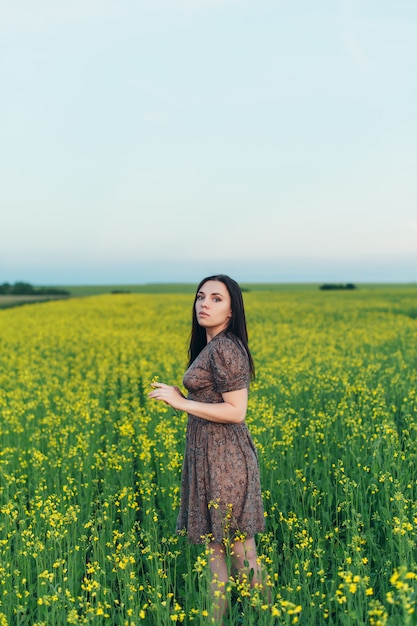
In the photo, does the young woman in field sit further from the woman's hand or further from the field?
the field

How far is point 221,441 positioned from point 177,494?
2366 millimetres

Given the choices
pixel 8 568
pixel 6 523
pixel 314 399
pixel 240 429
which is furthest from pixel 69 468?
pixel 314 399

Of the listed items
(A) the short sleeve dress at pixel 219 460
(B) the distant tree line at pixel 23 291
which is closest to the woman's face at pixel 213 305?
(A) the short sleeve dress at pixel 219 460

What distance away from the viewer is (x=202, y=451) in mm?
4172

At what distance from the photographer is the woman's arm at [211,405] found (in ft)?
13.0

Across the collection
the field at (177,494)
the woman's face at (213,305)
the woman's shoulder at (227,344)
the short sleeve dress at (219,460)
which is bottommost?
the field at (177,494)

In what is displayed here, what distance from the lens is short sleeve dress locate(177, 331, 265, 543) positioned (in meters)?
4.11

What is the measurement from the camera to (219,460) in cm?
413

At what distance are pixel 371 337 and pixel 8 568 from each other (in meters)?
15.5

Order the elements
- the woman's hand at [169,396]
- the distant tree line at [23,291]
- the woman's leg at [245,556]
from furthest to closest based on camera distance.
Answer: the distant tree line at [23,291] → the woman's leg at [245,556] → the woman's hand at [169,396]

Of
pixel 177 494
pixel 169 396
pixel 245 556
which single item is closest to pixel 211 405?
pixel 169 396

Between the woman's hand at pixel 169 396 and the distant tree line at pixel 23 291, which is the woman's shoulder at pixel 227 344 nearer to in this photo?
the woman's hand at pixel 169 396

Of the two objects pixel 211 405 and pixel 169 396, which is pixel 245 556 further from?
pixel 169 396

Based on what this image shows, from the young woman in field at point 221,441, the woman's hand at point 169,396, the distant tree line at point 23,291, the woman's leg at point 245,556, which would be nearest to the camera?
the woman's hand at point 169,396
